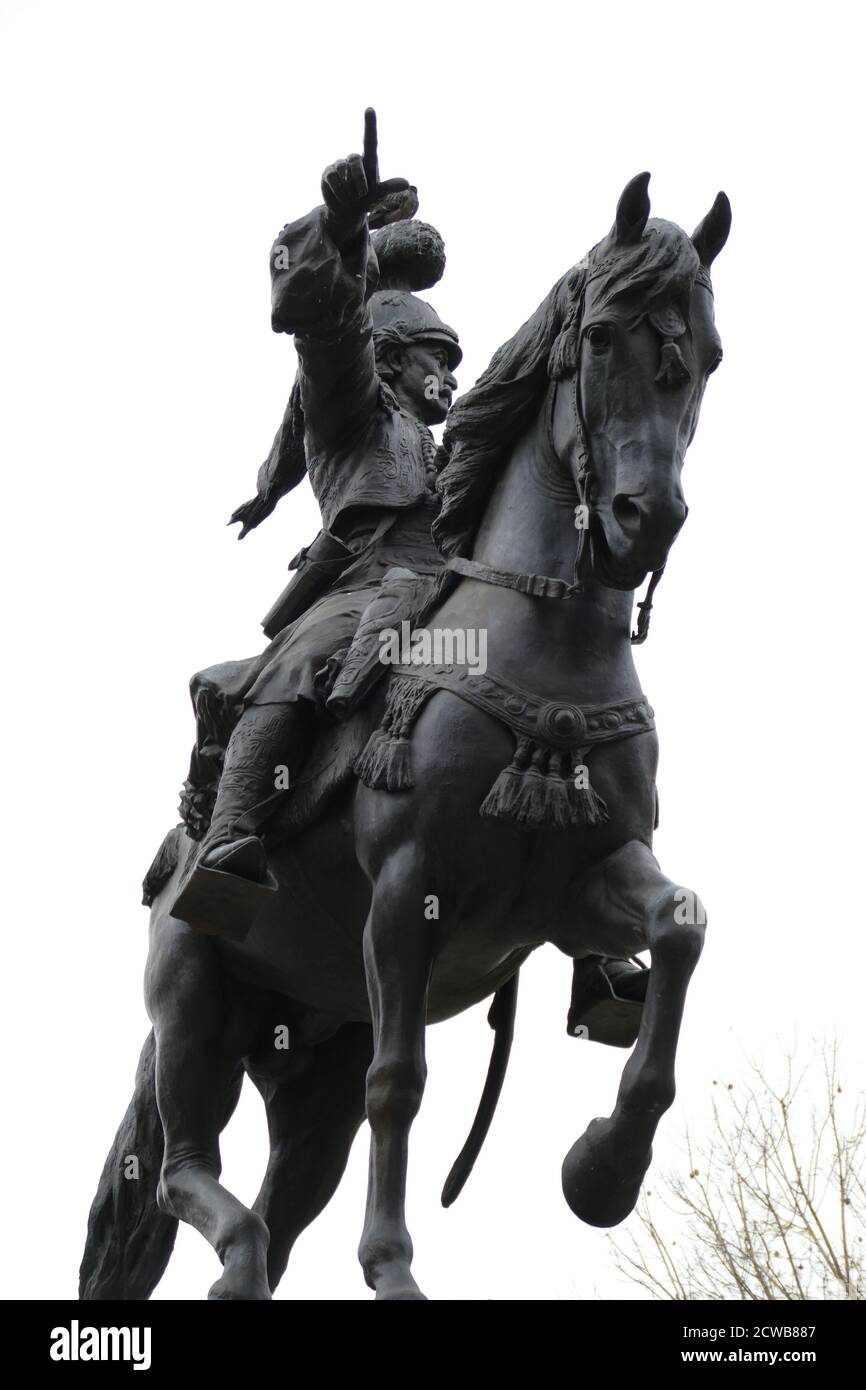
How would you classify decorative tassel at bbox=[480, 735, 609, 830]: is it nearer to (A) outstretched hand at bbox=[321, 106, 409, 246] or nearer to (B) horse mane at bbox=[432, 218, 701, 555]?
(B) horse mane at bbox=[432, 218, 701, 555]

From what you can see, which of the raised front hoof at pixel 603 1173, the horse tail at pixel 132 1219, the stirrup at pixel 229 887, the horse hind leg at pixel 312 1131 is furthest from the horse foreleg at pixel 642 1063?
the horse tail at pixel 132 1219

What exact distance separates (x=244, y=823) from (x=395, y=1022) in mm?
977

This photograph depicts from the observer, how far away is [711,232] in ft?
26.1

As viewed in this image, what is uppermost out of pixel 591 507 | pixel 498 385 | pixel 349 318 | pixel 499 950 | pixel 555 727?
pixel 349 318

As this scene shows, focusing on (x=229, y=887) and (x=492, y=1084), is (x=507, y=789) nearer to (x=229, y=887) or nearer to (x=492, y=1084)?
(x=229, y=887)

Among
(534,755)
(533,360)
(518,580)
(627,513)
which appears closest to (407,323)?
(533,360)

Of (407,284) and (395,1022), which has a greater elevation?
(407,284)

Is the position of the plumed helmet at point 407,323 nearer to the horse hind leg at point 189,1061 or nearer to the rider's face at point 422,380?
the rider's face at point 422,380

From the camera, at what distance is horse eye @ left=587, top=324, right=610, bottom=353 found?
760cm

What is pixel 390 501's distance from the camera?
9.09 metres
